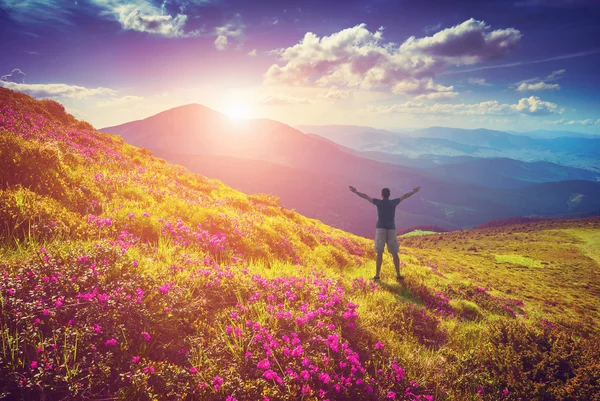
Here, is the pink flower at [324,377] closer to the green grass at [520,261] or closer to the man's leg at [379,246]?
the man's leg at [379,246]

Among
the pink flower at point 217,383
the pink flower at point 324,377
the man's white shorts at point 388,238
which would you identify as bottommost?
the pink flower at point 324,377

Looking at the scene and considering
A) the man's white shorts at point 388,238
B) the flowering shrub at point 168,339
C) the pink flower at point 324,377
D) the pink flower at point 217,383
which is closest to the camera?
the flowering shrub at point 168,339

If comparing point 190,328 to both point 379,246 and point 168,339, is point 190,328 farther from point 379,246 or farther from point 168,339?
point 379,246

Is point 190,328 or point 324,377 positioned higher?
point 190,328

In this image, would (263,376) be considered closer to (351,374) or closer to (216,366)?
(216,366)

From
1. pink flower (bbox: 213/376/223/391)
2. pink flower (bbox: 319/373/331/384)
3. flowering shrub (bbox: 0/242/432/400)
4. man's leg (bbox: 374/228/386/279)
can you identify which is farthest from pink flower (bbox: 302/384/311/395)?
man's leg (bbox: 374/228/386/279)

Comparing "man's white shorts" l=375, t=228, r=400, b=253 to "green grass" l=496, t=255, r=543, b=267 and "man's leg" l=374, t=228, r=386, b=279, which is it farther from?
"green grass" l=496, t=255, r=543, b=267

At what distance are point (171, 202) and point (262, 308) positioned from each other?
21.0ft

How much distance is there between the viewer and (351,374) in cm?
405

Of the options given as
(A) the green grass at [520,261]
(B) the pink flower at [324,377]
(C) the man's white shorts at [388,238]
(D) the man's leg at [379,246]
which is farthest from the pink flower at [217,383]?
(A) the green grass at [520,261]

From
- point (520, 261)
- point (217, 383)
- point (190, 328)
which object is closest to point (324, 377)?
point (217, 383)

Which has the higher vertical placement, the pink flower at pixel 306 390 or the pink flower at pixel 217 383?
the pink flower at pixel 217 383

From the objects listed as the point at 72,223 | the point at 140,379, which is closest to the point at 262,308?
the point at 140,379

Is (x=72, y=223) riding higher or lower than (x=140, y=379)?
higher
